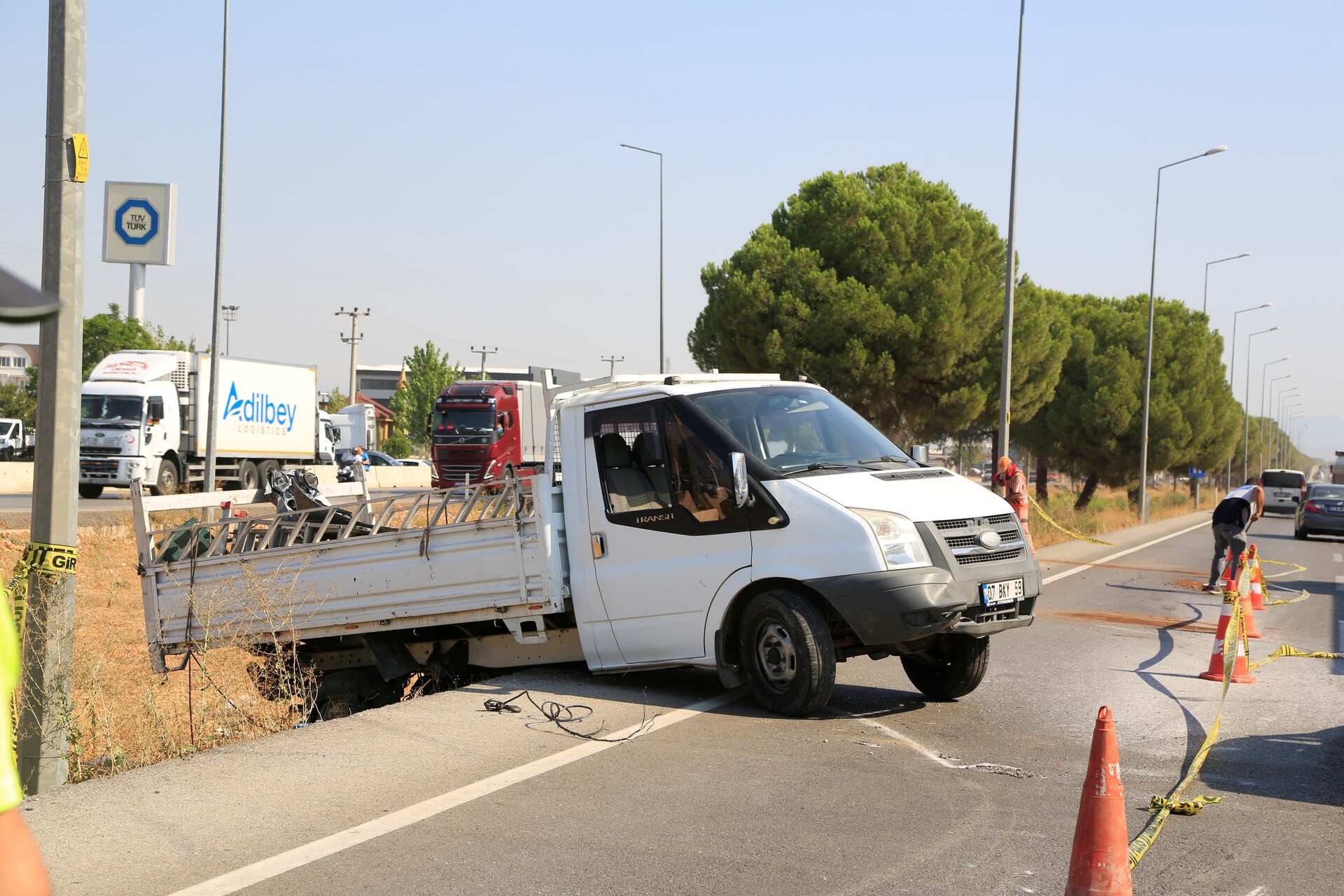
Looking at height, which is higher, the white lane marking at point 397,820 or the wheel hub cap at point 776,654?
the wheel hub cap at point 776,654

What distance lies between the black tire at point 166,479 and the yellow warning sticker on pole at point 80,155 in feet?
83.4

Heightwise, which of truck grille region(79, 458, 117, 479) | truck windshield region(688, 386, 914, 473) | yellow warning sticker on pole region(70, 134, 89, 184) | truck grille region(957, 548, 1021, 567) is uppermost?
yellow warning sticker on pole region(70, 134, 89, 184)

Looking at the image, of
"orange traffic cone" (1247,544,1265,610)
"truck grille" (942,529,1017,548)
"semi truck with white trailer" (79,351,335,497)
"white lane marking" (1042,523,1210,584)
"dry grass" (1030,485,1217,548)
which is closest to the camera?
"truck grille" (942,529,1017,548)

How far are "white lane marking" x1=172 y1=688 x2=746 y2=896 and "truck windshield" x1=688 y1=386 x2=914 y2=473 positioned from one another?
178 centimetres

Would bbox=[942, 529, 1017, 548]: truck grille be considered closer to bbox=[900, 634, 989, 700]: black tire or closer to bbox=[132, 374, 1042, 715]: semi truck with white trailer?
bbox=[132, 374, 1042, 715]: semi truck with white trailer

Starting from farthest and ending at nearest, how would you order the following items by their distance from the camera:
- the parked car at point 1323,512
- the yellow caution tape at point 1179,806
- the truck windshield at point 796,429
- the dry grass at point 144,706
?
the parked car at point 1323,512 < the truck windshield at point 796,429 < the dry grass at point 144,706 < the yellow caution tape at point 1179,806

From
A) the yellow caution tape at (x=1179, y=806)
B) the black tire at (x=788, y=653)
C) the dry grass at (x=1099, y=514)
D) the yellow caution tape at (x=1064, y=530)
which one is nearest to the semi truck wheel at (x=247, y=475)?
the dry grass at (x=1099, y=514)

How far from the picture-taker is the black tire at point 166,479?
3033 cm

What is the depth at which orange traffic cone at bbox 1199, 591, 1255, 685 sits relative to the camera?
939 cm

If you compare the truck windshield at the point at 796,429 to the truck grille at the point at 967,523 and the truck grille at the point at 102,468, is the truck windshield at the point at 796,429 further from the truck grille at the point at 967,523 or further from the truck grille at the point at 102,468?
the truck grille at the point at 102,468

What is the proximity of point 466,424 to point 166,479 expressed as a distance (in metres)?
9.68

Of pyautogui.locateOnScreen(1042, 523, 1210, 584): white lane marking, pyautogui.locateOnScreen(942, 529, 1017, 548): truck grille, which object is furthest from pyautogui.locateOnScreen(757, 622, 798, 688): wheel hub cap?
pyautogui.locateOnScreen(1042, 523, 1210, 584): white lane marking

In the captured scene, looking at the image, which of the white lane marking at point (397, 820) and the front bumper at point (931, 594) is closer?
the white lane marking at point (397, 820)

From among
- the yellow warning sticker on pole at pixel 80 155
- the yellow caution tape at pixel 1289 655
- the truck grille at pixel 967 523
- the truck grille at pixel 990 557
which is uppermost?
the yellow warning sticker on pole at pixel 80 155
